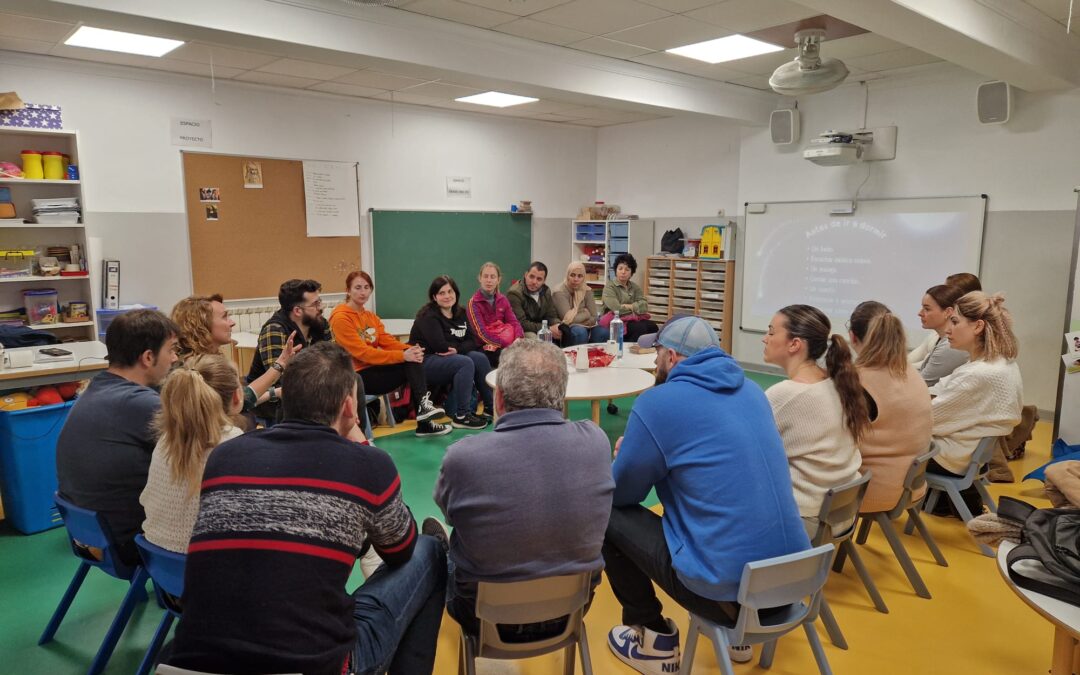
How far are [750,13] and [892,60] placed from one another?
6.29 feet

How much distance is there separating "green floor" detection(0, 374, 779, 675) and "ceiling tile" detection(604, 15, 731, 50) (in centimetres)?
331

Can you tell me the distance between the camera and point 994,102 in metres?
5.19

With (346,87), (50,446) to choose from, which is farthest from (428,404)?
(346,87)

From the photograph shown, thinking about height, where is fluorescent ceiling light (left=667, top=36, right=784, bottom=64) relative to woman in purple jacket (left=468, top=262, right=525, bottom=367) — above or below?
above

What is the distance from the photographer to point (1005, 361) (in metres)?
3.19

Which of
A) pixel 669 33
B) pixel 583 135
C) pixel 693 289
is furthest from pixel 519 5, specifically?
pixel 583 135

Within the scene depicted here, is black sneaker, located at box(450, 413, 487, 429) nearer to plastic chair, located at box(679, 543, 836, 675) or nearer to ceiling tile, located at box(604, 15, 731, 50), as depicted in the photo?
ceiling tile, located at box(604, 15, 731, 50)

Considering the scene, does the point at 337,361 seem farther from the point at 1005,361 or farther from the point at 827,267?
the point at 827,267

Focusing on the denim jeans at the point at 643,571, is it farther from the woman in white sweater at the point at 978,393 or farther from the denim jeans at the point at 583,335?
the denim jeans at the point at 583,335

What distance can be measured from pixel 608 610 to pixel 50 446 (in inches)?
108

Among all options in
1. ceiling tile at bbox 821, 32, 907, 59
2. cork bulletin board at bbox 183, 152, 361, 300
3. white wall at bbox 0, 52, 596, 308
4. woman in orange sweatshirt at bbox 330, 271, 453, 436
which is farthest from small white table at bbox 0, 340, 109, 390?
ceiling tile at bbox 821, 32, 907, 59

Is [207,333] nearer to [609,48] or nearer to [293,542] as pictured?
[293,542]

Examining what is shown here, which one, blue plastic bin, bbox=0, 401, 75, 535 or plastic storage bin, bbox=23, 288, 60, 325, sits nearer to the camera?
blue plastic bin, bbox=0, 401, 75, 535

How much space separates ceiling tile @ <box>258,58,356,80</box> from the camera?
5148mm
